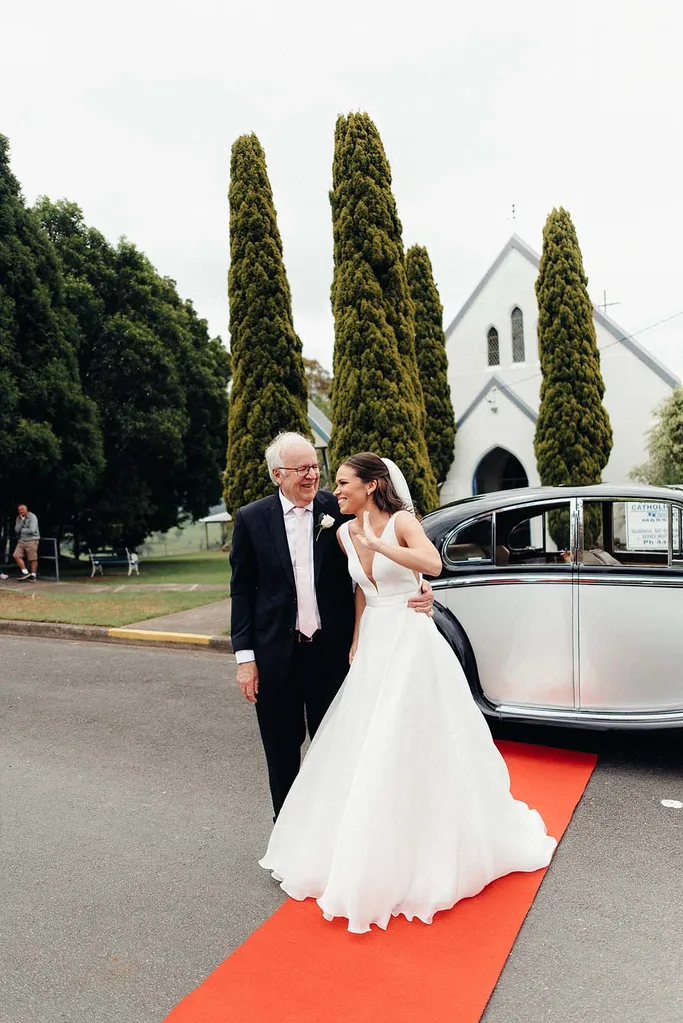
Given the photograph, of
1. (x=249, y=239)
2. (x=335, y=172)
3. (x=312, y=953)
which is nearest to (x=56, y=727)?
(x=312, y=953)

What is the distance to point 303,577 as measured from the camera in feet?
11.9

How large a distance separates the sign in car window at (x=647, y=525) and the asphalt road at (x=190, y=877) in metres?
1.55

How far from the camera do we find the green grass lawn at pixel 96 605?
11.3 meters

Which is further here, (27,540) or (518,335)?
(518,335)

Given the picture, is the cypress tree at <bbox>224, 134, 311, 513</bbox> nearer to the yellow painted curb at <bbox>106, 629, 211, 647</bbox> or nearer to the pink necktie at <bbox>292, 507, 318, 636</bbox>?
the yellow painted curb at <bbox>106, 629, 211, 647</bbox>

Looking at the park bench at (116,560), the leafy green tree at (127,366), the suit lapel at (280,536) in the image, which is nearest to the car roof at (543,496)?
the suit lapel at (280,536)

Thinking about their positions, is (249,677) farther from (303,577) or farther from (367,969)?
(367,969)

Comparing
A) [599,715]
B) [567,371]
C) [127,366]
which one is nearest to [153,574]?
[127,366]

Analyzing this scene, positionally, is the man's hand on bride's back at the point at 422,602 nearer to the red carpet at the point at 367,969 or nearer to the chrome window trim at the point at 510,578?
the red carpet at the point at 367,969

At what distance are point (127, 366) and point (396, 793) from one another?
20752 millimetres

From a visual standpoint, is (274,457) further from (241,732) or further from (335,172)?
(335,172)

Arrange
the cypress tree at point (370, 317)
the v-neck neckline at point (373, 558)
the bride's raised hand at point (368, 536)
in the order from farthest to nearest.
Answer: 1. the cypress tree at point (370, 317)
2. the v-neck neckline at point (373, 558)
3. the bride's raised hand at point (368, 536)

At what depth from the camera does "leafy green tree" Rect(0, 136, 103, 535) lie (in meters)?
17.3

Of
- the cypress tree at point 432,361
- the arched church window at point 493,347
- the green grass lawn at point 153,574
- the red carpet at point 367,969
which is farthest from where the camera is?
the arched church window at point 493,347
